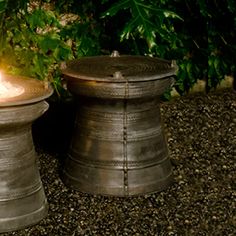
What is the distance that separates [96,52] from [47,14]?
515 millimetres

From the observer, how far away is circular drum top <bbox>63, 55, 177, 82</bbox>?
4305 mm

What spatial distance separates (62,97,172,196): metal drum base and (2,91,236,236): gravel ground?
0.08 m

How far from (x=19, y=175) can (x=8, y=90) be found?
49 cm

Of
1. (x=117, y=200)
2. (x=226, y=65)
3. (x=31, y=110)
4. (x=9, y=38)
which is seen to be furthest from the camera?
(x=226, y=65)

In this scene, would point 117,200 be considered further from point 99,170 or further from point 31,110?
point 31,110

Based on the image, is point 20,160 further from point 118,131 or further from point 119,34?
point 119,34

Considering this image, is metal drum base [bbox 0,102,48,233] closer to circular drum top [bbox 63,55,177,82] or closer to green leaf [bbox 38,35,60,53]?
circular drum top [bbox 63,55,177,82]

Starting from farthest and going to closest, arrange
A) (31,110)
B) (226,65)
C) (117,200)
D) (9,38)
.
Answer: (226,65) < (9,38) < (117,200) < (31,110)

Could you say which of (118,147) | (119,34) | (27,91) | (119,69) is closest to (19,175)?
(27,91)

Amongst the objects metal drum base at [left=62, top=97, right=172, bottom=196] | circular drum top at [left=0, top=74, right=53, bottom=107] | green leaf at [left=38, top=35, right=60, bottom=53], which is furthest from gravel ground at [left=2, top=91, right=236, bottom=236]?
green leaf at [left=38, top=35, right=60, bottom=53]

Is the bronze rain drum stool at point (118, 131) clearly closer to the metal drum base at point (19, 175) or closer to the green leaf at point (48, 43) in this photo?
the metal drum base at point (19, 175)

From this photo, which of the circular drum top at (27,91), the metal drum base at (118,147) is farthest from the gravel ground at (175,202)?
the circular drum top at (27,91)

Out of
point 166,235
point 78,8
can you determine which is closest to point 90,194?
point 166,235

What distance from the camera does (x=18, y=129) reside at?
3.96m
